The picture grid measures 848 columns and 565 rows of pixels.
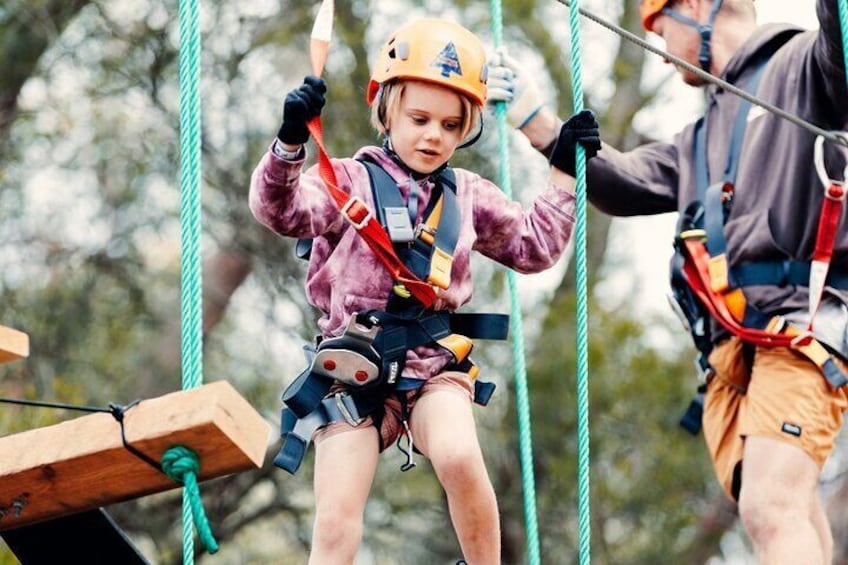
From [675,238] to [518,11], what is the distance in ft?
16.1

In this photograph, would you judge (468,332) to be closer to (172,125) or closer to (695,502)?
(172,125)

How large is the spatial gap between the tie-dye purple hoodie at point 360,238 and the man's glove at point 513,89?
2.24 ft

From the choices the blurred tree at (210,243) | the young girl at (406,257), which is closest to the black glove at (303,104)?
the young girl at (406,257)

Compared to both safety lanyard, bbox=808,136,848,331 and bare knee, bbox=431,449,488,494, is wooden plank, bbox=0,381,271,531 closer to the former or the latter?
bare knee, bbox=431,449,488,494

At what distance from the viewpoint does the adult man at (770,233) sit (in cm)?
346

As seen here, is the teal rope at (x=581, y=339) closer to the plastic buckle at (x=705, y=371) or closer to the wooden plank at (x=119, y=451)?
the plastic buckle at (x=705, y=371)

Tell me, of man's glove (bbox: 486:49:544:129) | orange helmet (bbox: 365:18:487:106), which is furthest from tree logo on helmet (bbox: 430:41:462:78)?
man's glove (bbox: 486:49:544:129)

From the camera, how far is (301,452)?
9.52 ft

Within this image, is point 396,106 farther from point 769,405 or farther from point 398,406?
point 769,405

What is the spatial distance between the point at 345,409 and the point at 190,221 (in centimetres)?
55

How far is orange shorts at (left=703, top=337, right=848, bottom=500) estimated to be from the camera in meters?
3.49

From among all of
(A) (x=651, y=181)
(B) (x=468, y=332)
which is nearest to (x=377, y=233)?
(B) (x=468, y=332)

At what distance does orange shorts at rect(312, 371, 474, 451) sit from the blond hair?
47cm

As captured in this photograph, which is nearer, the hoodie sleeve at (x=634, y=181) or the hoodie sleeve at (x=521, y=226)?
the hoodie sleeve at (x=521, y=226)
